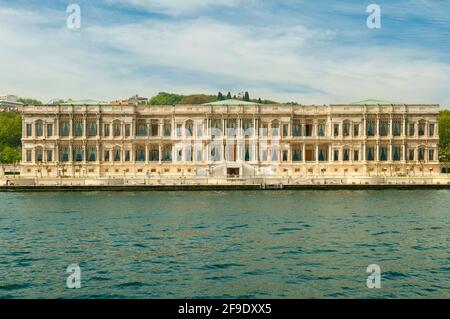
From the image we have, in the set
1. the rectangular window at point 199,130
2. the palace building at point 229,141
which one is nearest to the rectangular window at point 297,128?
the palace building at point 229,141

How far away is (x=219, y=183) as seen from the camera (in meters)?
76.2

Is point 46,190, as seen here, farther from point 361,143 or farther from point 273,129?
point 361,143

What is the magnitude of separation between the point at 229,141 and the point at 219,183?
1576cm

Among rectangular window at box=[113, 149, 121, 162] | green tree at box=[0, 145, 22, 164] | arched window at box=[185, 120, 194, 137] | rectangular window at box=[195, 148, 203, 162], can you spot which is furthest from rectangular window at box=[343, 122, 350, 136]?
green tree at box=[0, 145, 22, 164]

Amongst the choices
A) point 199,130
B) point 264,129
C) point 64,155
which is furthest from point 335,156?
point 64,155

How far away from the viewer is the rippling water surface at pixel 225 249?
2253cm

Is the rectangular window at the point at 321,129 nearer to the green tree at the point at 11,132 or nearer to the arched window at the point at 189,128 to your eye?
the arched window at the point at 189,128

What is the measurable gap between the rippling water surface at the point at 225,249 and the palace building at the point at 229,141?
121ft

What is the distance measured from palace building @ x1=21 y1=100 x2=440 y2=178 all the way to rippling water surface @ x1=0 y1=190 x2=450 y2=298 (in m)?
36.9

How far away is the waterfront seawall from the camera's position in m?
74.6

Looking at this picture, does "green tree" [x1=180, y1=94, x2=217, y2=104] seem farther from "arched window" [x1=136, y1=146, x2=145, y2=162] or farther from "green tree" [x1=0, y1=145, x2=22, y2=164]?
"arched window" [x1=136, y1=146, x2=145, y2=162]

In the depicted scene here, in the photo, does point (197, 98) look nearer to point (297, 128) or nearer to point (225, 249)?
point (297, 128)
